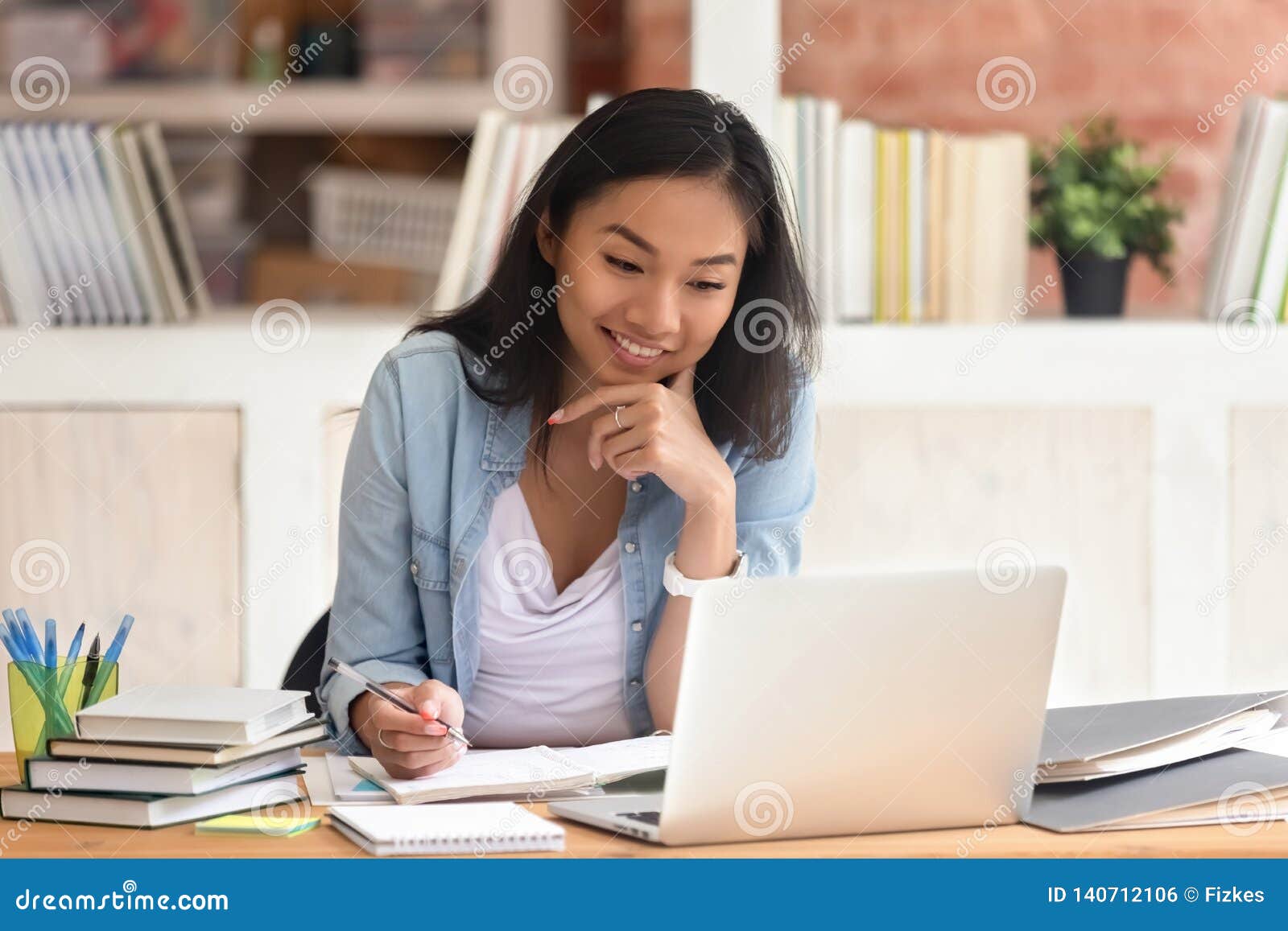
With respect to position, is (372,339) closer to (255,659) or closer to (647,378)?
(255,659)

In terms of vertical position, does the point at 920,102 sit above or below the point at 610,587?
above

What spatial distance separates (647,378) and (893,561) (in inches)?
39.2

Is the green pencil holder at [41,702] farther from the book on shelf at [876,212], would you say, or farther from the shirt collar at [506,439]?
the book on shelf at [876,212]

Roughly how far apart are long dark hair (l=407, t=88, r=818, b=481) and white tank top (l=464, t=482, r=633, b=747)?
119mm

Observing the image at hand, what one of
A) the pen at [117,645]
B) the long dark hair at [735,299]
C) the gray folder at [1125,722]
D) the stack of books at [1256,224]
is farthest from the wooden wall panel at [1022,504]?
the pen at [117,645]

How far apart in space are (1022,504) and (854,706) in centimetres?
149

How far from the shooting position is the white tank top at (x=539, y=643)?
5.02 ft

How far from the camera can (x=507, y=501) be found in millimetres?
1562

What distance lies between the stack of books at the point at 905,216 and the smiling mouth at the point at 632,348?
2.95 feet

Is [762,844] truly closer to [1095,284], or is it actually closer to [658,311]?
[658,311]

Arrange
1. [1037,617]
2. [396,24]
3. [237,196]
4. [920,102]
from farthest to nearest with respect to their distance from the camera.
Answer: [237,196], [396,24], [920,102], [1037,617]

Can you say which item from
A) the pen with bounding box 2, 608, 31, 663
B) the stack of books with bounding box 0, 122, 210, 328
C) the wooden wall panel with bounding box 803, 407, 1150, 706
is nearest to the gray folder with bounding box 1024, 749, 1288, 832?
the pen with bounding box 2, 608, 31, 663

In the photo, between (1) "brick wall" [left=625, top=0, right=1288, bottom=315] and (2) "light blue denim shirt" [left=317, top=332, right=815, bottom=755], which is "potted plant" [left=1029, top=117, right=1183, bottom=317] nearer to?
(1) "brick wall" [left=625, top=0, right=1288, bottom=315]

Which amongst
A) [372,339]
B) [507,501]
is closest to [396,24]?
[372,339]
